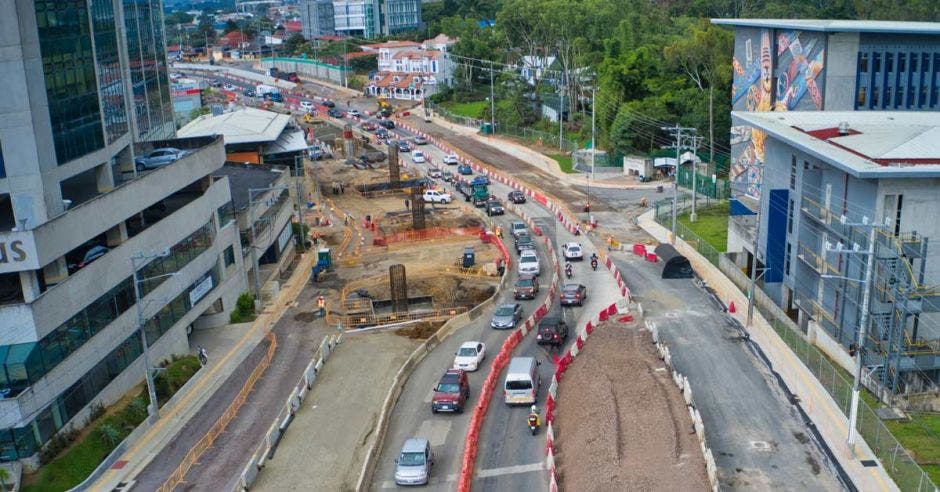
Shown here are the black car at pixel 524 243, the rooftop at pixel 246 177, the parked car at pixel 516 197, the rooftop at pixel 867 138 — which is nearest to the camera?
the rooftop at pixel 867 138

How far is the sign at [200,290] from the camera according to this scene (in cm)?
4862

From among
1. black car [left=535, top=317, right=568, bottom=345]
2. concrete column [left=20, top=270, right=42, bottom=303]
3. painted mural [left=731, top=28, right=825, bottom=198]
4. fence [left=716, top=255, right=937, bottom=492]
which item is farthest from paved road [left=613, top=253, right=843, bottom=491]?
concrete column [left=20, top=270, right=42, bottom=303]

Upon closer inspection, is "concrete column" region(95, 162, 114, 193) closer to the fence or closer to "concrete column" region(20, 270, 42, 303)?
"concrete column" region(20, 270, 42, 303)

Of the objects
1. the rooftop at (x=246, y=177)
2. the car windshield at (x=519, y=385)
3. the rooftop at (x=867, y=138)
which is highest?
the rooftop at (x=867, y=138)

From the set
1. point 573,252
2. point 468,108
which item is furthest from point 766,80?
point 468,108

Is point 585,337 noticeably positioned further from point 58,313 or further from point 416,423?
point 58,313

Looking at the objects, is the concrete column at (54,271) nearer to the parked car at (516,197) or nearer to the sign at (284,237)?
the sign at (284,237)

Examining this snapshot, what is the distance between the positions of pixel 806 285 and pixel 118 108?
39002 millimetres

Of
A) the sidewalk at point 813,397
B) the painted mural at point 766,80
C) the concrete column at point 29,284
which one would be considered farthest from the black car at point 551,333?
the painted mural at point 766,80

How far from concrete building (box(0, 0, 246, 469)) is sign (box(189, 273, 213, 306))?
109 millimetres

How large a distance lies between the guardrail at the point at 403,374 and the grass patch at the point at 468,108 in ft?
259

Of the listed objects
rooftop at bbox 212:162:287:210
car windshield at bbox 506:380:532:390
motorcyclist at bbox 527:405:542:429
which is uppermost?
rooftop at bbox 212:162:287:210

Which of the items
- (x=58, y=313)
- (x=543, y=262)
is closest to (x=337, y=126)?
(x=543, y=262)

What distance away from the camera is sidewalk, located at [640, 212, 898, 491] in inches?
1236
